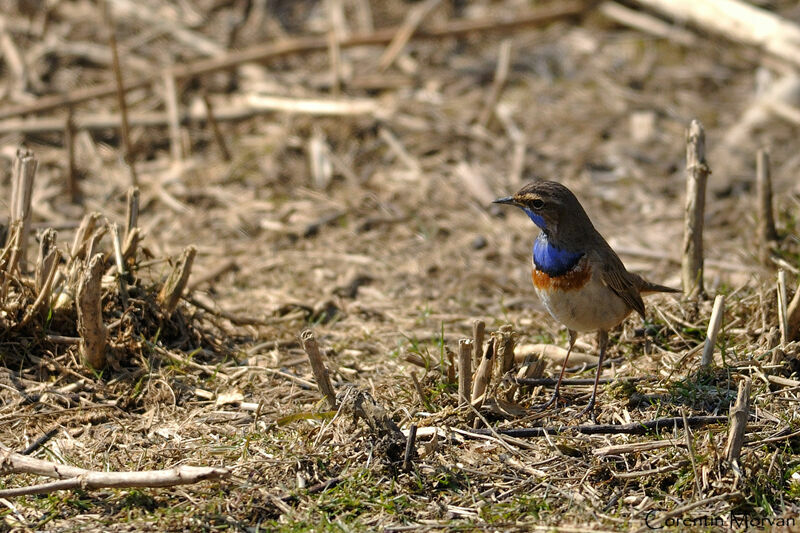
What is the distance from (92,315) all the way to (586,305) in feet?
8.73

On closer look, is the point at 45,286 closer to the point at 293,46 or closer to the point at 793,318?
the point at 793,318

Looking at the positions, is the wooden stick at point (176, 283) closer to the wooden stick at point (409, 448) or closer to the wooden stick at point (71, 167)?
the wooden stick at point (409, 448)

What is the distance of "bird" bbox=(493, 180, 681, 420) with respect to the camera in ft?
16.9

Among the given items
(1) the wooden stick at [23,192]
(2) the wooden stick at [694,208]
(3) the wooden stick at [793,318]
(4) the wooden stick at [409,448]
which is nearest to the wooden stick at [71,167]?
(1) the wooden stick at [23,192]

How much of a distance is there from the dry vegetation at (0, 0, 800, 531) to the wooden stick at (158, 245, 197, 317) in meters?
0.03

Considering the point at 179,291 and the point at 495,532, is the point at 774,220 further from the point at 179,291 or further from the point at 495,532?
the point at 179,291

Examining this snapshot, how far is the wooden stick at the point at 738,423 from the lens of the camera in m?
4.33

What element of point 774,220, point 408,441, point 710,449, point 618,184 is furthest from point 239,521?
point 618,184

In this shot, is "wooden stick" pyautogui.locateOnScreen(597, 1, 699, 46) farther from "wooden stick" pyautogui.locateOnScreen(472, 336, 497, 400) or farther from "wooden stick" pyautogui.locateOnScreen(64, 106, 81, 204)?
"wooden stick" pyautogui.locateOnScreen(472, 336, 497, 400)

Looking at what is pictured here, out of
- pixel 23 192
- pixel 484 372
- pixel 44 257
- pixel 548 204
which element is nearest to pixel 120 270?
pixel 44 257

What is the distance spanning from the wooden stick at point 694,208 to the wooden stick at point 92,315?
3478 millimetres

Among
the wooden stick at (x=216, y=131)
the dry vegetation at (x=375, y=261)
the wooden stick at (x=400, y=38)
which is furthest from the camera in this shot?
the wooden stick at (x=400, y=38)

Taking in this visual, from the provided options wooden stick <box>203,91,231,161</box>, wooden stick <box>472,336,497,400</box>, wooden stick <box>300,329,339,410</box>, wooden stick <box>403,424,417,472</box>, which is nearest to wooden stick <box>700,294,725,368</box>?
wooden stick <box>472,336,497,400</box>

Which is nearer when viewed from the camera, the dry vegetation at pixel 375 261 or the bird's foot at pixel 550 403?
the dry vegetation at pixel 375 261
